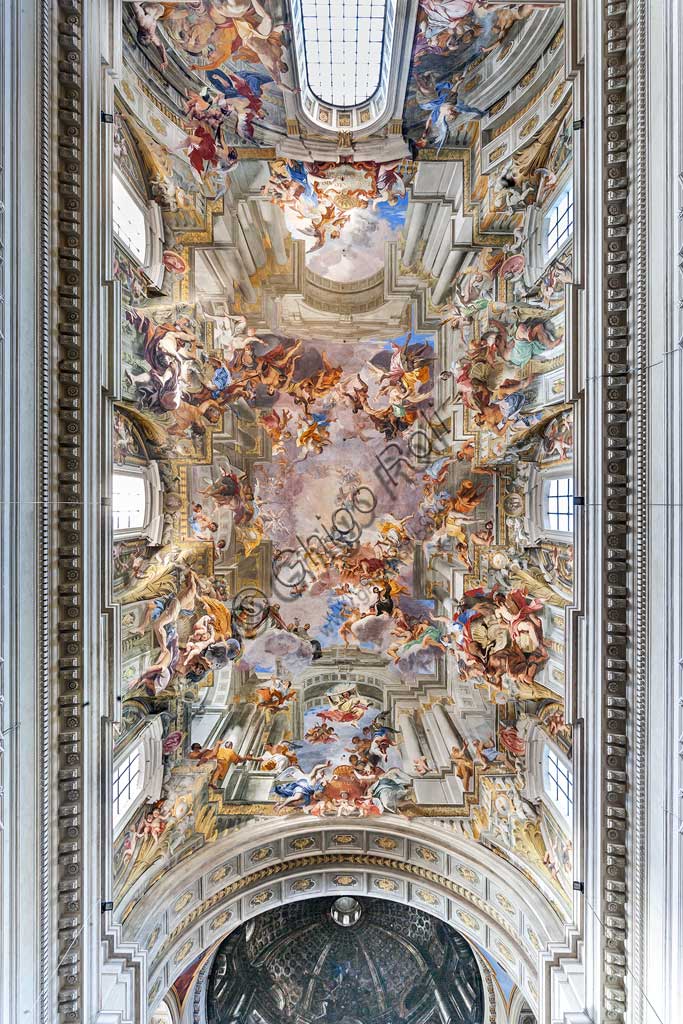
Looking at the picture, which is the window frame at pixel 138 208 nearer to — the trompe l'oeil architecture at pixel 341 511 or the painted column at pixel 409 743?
the trompe l'oeil architecture at pixel 341 511

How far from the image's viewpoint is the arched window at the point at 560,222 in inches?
332

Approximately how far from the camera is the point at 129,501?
9.96 meters

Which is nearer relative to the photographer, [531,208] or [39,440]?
[39,440]

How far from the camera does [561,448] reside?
9.28 metres

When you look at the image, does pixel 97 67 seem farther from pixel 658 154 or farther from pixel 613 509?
pixel 613 509

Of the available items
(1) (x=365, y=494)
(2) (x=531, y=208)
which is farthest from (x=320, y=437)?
(2) (x=531, y=208)

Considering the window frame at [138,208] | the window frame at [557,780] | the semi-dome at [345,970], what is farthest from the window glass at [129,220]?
the semi-dome at [345,970]

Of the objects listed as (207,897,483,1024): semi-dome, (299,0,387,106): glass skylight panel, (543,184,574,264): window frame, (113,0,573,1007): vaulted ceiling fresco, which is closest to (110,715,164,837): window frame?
(113,0,573,1007): vaulted ceiling fresco

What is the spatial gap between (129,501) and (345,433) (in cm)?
488

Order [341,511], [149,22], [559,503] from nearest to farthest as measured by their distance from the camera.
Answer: [149,22] → [559,503] → [341,511]

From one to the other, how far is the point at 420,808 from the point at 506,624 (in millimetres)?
4422

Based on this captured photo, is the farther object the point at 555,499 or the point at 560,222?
the point at 555,499

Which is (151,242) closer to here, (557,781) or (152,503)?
(152,503)

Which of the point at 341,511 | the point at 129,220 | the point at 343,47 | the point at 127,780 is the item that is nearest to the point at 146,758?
the point at 127,780
